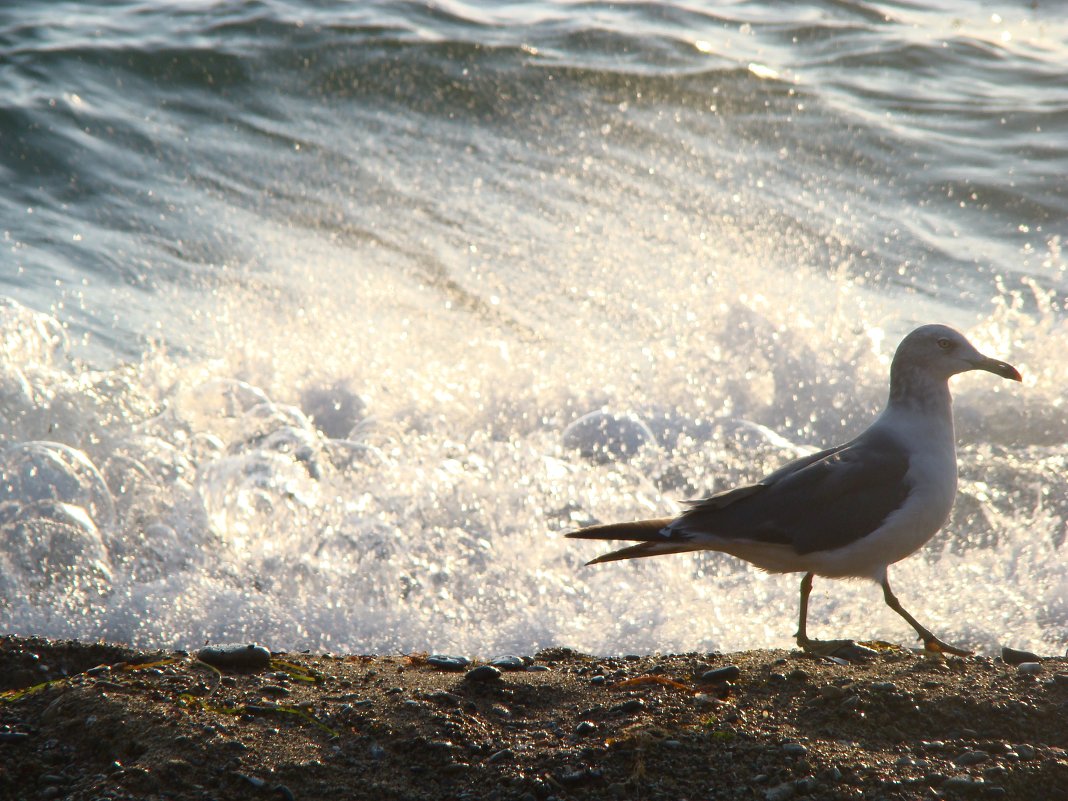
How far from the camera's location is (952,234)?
9.49m

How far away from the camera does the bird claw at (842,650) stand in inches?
138

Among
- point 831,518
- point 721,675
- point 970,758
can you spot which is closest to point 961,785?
point 970,758

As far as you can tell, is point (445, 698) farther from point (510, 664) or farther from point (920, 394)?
point (920, 394)

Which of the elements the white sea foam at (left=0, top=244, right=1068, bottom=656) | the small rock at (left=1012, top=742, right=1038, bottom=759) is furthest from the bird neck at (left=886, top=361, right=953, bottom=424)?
the small rock at (left=1012, top=742, right=1038, bottom=759)

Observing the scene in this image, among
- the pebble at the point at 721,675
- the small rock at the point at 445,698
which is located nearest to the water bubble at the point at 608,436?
the pebble at the point at 721,675

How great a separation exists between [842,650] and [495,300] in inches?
205

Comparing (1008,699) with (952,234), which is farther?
(952,234)

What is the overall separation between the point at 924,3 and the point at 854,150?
13.7 ft

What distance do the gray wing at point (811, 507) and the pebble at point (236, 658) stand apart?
1.26 metres

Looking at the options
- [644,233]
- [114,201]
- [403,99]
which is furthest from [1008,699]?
[403,99]

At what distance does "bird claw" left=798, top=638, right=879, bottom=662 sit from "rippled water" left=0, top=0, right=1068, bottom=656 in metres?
1.05

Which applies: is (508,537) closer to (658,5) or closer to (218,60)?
(218,60)

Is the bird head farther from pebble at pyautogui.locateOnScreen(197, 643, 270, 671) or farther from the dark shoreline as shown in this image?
pebble at pyautogui.locateOnScreen(197, 643, 270, 671)

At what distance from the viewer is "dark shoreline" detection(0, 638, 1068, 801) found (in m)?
2.54
